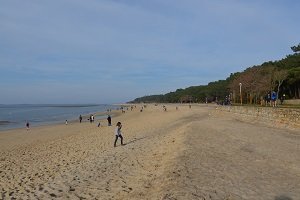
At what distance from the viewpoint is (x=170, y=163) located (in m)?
12.6

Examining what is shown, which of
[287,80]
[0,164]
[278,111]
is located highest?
[287,80]

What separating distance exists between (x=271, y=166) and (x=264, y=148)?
12.3ft

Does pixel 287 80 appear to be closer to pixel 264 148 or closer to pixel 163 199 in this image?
pixel 264 148

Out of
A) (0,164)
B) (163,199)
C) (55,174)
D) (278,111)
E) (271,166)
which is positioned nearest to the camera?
(163,199)

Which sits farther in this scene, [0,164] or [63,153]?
[63,153]

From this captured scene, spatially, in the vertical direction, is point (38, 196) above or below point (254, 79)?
below

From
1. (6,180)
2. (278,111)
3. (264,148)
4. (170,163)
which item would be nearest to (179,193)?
(170,163)

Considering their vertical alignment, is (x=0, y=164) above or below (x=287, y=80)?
below

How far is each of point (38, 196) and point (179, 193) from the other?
3.93 metres

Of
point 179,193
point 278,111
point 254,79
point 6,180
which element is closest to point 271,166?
point 179,193

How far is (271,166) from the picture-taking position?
485 inches

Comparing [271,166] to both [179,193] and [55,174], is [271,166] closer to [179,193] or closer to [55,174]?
[179,193]

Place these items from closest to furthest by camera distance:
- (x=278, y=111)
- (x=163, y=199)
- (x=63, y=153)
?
(x=163, y=199)
(x=63, y=153)
(x=278, y=111)

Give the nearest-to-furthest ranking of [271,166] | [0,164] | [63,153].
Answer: [271,166]
[0,164]
[63,153]
